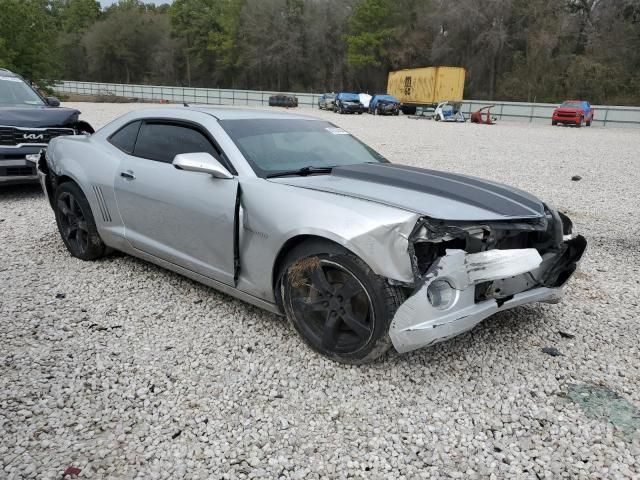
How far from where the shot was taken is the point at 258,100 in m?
48.4

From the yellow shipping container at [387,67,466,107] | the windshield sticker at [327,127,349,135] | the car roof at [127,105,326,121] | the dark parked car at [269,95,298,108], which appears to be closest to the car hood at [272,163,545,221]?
the windshield sticker at [327,127,349,135]

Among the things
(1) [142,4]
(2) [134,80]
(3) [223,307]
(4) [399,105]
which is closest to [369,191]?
(3) [223,307]

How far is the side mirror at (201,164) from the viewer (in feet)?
10.6

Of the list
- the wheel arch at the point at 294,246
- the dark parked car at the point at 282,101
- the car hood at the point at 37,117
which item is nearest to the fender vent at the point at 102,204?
the wheel arch at the point at 294,246

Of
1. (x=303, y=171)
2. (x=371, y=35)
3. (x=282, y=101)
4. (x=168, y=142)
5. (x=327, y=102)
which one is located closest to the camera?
(x=303, y=171)

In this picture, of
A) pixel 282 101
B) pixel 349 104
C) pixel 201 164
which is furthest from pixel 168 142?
pixel 282 101

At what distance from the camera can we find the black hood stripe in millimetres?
3031

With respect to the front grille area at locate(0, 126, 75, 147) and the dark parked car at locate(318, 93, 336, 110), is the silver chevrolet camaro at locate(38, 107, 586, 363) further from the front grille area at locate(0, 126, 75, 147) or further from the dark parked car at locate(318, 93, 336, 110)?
the dark parked car at locate(318, 93, 336, 110)

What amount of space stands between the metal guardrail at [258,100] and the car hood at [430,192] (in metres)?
25.8

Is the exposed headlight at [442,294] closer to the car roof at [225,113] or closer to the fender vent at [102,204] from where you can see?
the car roof at [225,113]

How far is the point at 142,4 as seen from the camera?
317 feet

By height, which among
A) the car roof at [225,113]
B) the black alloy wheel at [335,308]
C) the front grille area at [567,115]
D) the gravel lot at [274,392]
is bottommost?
the gravel lot at [274,392]

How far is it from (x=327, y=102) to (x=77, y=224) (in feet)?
119

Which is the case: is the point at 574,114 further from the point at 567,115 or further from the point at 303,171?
the point at 303,171
